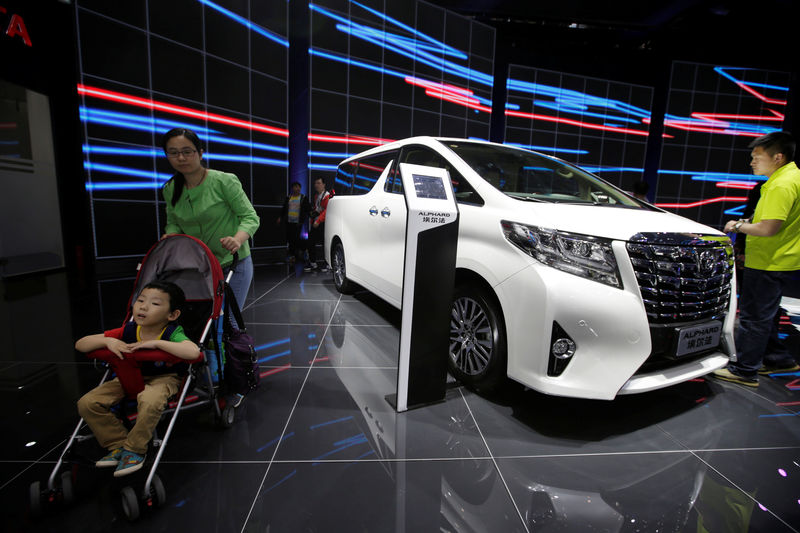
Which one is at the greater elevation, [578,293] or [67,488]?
[578,293]

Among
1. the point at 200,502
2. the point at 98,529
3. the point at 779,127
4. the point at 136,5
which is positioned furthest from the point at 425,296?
the point at 779,127

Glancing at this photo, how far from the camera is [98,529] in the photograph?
1.39 metres

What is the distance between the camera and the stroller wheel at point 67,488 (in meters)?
1.46

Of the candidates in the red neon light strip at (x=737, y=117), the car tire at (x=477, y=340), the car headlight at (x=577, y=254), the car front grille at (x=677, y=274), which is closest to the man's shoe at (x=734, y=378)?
the car front grille at (x=677, y=274)

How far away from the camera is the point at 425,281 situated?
2131 millimetres

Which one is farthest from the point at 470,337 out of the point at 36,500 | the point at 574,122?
the point at 574,122

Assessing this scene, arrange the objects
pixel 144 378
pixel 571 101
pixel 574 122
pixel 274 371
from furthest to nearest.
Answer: pixel 574 122 → pixel 571 101 → pixel 274 371 → pixel 144 378

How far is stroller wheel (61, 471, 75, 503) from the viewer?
146 cm

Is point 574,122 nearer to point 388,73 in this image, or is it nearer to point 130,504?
point 388,73

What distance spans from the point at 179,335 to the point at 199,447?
628 mm

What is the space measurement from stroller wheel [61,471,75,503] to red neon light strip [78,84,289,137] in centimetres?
641

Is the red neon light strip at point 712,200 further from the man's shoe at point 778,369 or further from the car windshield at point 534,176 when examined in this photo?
the car windshield at point 534,176

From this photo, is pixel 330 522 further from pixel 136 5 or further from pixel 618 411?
pixel 136 5

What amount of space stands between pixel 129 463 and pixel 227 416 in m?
0.55
